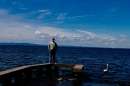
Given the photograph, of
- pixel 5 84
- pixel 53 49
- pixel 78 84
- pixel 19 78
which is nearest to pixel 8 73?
pixel 5 84

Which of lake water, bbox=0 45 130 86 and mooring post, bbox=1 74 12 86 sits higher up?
mooring post, bbox=1 74 12 86

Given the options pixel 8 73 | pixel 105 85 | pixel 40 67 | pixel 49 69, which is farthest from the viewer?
pixel 49 69

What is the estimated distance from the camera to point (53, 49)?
19.1 meters

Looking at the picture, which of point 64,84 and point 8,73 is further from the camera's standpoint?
point 64,84

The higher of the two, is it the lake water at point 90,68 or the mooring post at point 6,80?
the mooring post at point 6,80

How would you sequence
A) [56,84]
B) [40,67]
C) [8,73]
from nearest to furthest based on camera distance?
1. [8,73]
2. [56,84]
3. [40,67]

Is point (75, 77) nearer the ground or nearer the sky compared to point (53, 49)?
nearer the ground

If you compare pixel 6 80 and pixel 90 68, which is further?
pixel 90 68

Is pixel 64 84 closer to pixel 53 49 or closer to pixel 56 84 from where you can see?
pixel 56 84

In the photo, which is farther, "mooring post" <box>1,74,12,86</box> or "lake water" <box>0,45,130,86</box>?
"lake water" <box>0,45,130,86</box>

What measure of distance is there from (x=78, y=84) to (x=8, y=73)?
203 inches

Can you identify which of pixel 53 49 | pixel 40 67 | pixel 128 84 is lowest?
pixel 128 84

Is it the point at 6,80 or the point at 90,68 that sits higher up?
the point at 6,80

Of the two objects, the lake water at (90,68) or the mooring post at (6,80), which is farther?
the lake water at (90,68)
